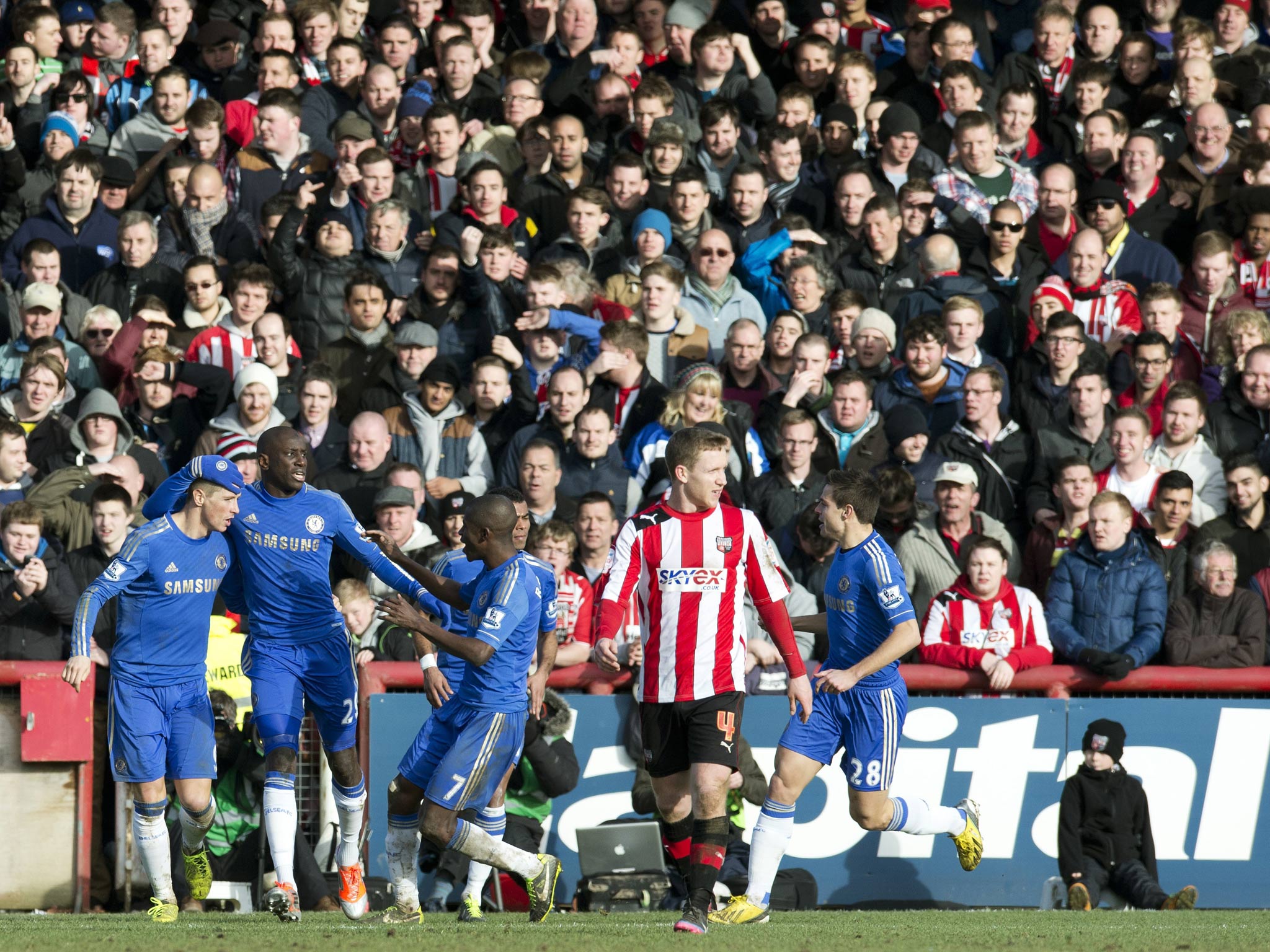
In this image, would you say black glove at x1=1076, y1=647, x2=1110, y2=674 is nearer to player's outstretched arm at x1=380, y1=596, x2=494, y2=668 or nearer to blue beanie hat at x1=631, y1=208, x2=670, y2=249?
player's outstretched arm at x1=380, y1=596, x2=494, y2=668

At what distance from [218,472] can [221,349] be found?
146 inches

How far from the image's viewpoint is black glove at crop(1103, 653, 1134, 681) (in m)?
10.7

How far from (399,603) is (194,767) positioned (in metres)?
1.94

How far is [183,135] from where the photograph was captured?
14359 millimetres

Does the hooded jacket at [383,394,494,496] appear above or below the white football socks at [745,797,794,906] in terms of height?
above

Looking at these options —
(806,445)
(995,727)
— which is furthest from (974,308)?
(995,727)

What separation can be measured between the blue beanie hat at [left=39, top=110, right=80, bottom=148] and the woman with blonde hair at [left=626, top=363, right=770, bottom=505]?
5475 mm

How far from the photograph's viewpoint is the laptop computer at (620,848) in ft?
Result: 33.7

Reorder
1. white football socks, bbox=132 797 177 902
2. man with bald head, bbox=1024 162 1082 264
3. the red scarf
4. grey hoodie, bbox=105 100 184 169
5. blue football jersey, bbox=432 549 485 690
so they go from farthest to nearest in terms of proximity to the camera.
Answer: the red scarf, grey hoodie, bbox=105 100 184 169, man with bald head, bbox=1024 162 1082 264, blue football jersey, bbox=432 549 485 690, white football socks, bbox=132 797 177 902

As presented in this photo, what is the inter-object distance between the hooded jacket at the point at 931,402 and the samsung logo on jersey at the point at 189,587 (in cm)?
514

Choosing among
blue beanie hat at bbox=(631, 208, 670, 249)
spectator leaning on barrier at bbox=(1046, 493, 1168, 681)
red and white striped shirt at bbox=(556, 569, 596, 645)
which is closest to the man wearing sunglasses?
blue beanie hat at bbox=(631, 208, 670, 249)

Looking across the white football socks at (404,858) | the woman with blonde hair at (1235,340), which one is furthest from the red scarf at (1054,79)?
the white football socks at (404,858)

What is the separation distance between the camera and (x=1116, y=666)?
10.7 m

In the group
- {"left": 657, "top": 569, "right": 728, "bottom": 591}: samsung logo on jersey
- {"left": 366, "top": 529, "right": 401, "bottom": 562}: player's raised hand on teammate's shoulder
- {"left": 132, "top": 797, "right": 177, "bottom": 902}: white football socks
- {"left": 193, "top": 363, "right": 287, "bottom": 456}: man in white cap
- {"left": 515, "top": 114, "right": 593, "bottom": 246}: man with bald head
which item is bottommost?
{"left": 132, "top": 797, "right": 177, "bottom": 902}: white football socks
